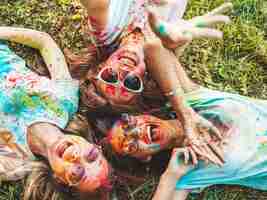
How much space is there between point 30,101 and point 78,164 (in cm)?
43

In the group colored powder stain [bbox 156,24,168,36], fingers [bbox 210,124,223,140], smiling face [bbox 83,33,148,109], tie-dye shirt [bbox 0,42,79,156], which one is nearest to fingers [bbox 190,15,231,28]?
colored powder stain [bbox 156,24,168,36]

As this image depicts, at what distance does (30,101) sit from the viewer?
9.87 feet

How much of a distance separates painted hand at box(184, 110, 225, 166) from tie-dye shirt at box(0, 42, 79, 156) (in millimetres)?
528

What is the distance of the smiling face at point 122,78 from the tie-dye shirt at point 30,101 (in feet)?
0.51

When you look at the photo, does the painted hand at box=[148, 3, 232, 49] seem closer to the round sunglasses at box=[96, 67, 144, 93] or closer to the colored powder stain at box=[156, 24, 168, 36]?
the colored powder stain at box=[156, 24, 168, 36]

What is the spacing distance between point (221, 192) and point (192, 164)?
1.20ft

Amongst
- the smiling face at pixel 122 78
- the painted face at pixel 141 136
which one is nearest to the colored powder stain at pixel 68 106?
the smiling face at pixel 122 78

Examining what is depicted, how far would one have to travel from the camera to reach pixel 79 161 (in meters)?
2.73

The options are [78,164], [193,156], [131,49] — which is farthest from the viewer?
[131,49]

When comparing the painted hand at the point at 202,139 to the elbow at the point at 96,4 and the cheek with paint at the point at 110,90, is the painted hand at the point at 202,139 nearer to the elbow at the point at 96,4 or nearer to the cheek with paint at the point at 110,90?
the cheek with paint at the point at 110,90

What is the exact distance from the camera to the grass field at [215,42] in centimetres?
350

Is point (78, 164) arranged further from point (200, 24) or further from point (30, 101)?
point (200, 24)

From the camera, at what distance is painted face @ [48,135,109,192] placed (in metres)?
2.73

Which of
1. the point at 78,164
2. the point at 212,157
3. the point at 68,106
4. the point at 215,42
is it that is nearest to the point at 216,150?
the point at 212,157
